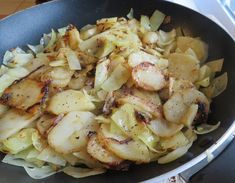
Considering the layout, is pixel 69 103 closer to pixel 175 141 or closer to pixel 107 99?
pixel 107 99

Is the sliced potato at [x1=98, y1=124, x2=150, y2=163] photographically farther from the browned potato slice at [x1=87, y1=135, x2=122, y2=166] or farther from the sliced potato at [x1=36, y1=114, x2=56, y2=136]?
the sliced potato at [x1=36, y1=114, x2=56, y2=136]

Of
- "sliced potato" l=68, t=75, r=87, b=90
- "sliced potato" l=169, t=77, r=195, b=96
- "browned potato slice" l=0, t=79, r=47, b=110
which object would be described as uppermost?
"browned potato slice" l=0, t=79, r=47, b=110

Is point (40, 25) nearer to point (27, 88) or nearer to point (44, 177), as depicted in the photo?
point (27, 88)

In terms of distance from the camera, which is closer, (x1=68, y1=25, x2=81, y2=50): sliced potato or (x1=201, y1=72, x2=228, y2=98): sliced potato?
(x1=201, y1=72, x2=228, y2=98): sliced potato

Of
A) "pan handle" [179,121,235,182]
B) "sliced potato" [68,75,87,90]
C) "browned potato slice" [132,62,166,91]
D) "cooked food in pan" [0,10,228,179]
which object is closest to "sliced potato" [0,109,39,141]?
"cooked food in pan" [0,10,228,179]

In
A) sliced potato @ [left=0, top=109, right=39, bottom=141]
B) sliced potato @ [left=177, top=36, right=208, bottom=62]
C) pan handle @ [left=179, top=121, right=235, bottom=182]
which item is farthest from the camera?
sliced potato @ [left=177, top=36, right=208, bottom=62]

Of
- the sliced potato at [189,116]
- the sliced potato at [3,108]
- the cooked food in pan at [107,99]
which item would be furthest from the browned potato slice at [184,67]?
the sliced potato at [3,108]

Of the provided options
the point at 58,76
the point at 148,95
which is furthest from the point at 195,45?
the point at 58,76
